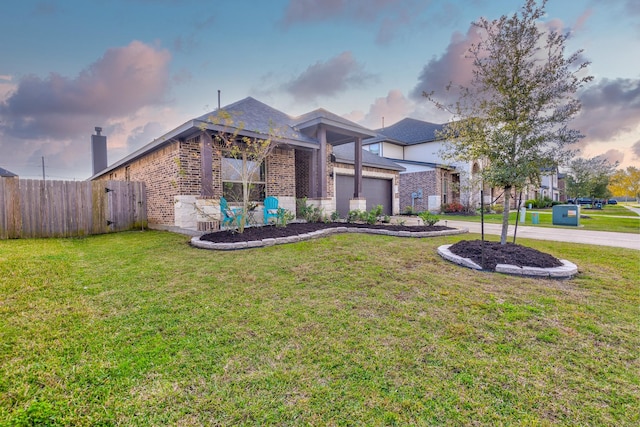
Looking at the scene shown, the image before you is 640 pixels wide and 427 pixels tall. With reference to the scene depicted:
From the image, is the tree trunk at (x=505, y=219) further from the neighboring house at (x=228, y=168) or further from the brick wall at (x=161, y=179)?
the brick wall at (x=161, y=179)

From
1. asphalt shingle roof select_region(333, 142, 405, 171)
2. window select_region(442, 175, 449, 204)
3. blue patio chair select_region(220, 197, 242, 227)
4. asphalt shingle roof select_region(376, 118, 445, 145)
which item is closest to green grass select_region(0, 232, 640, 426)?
blue patio chair select_region(220, 197, 242, 227)

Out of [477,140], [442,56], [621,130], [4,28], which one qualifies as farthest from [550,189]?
[4,28]

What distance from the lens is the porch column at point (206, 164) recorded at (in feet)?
25.5

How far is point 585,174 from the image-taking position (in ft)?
71.7

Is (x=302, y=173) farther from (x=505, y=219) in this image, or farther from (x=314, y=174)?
(x=505, y=219)

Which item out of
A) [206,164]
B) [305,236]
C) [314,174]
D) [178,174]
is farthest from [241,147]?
[305,236]

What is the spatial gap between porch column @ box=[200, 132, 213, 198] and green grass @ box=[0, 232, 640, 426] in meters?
3.66

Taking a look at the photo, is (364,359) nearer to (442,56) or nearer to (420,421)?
(420,421)

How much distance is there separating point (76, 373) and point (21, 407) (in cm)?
33

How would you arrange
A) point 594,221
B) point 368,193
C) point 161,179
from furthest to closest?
point 368,193 → point 594,221 → point 161,179

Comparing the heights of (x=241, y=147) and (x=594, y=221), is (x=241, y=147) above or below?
above

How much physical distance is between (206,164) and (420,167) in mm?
16659

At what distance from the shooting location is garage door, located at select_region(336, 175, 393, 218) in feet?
44.1

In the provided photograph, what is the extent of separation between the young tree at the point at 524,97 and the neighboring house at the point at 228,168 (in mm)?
5453
